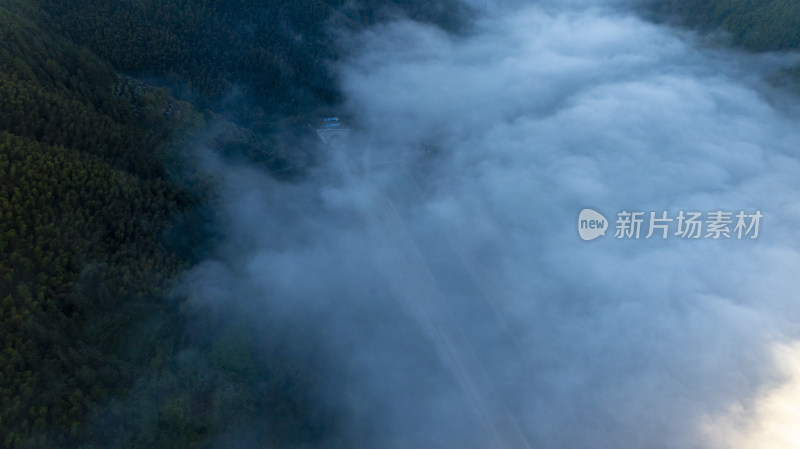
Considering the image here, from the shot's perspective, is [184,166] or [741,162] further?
[741,162]

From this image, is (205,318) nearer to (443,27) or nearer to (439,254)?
(439,254)

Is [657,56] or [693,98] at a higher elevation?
[657,56]

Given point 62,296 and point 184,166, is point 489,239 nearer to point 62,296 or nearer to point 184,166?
point 184,166

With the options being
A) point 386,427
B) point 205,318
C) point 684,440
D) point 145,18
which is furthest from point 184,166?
point 684,440

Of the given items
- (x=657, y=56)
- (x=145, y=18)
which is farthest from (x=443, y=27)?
(x=145, y=18)

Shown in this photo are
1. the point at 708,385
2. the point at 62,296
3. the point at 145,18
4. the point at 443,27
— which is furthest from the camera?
the point at 443,27

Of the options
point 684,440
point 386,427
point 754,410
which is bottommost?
point 386,427

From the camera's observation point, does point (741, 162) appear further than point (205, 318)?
Yes

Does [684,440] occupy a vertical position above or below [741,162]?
below

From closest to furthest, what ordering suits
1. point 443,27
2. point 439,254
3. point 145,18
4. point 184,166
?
point 184,166
point 439,254
point 145,18
point 443,27
